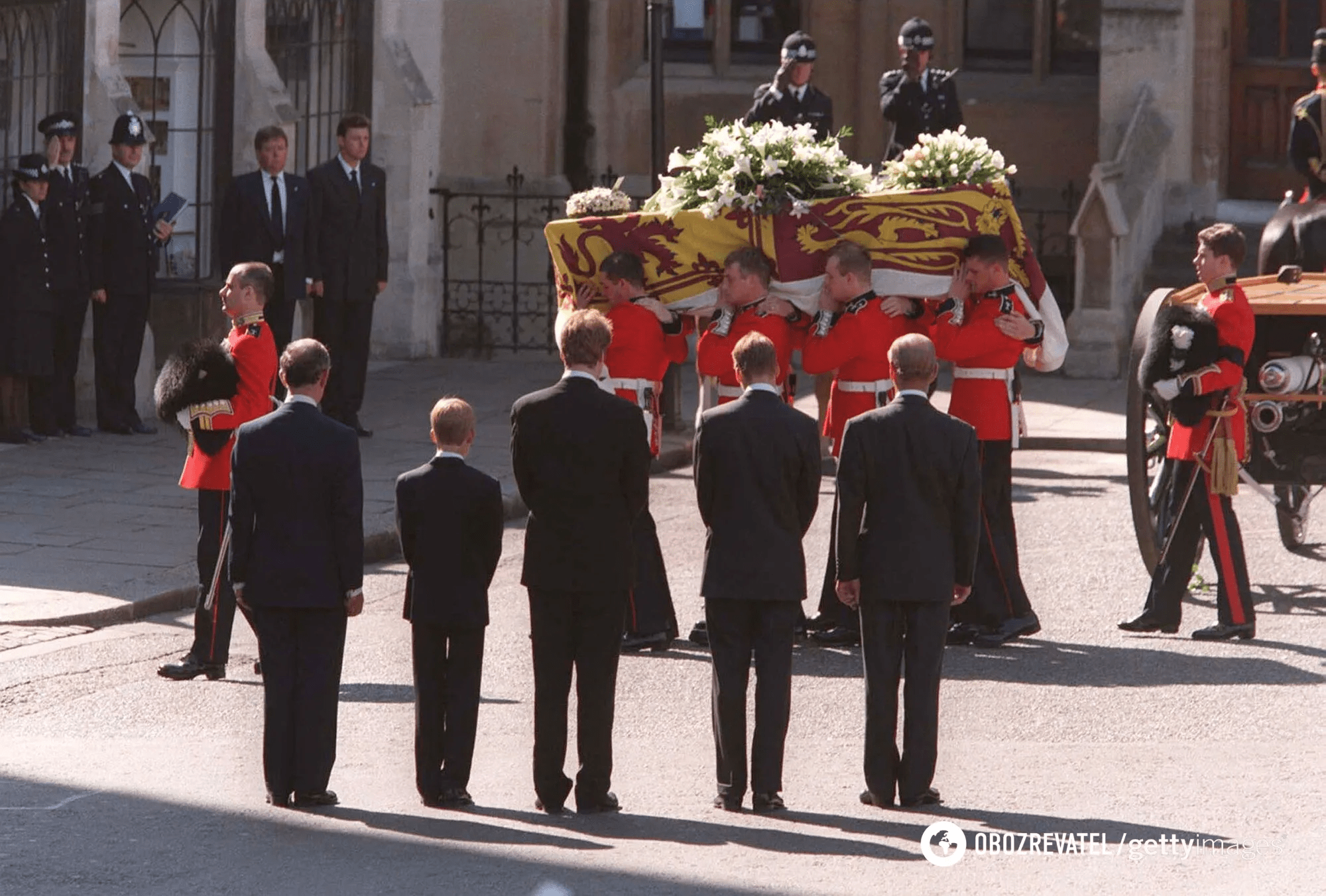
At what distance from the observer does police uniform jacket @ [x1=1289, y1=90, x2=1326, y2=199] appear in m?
14.1

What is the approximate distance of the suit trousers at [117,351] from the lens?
16.3 m

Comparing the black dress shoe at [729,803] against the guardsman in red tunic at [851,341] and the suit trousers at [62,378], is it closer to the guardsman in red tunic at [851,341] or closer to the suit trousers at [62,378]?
the guardsman in red tunic at [851,341]

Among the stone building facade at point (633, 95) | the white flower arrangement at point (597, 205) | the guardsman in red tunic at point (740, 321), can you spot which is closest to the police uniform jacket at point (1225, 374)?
the guardsman in red tunic at point (740, 321)

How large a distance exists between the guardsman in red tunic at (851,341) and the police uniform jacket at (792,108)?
717cm

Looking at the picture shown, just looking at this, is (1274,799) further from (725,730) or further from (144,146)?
(144,146)

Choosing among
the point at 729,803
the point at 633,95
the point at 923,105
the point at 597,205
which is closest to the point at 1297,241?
the point at 597,205

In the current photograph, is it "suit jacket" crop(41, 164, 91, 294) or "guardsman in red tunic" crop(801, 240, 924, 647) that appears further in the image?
"suit jacket" crop(41, 164, 91, 294)

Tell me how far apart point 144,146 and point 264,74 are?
1.89 metres

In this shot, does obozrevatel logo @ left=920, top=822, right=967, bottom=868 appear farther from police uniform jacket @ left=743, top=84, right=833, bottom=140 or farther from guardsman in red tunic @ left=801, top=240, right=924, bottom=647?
police uniform jacket @ left=743, top=84, right=833, bottom=140

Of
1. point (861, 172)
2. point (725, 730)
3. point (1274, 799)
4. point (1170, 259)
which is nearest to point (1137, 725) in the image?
point (1274, 799)

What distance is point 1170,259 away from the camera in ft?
Result: 68.1

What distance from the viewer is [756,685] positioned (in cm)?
788

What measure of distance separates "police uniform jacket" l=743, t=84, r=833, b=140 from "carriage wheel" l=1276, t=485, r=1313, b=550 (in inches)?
231

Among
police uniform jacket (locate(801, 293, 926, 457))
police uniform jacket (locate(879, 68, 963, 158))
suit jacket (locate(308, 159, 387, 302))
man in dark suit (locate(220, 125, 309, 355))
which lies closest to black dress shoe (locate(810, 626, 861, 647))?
police uniform jacket (locate(801, 293, 926, 457))
